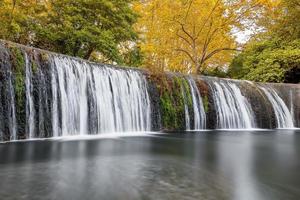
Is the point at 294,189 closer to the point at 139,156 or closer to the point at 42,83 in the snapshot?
the point at 139,156

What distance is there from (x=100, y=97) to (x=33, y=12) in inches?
200

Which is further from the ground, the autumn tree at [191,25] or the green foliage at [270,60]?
the autumn tree at [191,25]

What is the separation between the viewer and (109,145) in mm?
6344

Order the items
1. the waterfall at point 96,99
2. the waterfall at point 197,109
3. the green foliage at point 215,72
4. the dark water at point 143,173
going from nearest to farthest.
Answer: the dark water at point 143,173 < the waterfall at point 96,99 < the waterfall at point 197,109 < the green foliage at point 215,72

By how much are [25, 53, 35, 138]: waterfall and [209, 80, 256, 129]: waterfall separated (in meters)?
6.76

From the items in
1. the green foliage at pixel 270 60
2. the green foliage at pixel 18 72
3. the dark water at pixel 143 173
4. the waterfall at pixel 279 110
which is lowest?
the dark water at pixel 143 173

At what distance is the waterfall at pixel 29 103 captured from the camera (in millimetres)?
7176

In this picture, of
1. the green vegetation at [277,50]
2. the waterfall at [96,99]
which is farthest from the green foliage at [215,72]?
the waterfall at [96,99]

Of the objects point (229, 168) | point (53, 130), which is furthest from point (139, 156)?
point (53, 130)

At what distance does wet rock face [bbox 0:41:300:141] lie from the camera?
23.7ft

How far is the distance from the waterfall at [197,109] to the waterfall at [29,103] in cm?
579

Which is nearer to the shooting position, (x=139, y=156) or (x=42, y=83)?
(x=139, y=156)

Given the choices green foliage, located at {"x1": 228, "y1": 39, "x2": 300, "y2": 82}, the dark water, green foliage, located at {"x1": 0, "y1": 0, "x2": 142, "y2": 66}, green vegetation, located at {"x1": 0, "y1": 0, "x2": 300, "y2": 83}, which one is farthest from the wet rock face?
green foliage, located at {"x1": 228, "y1": 39, "x2": 300, "y2": 82}

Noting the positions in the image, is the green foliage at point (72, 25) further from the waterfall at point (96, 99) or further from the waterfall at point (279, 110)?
the waterfall at point (279, 110)
